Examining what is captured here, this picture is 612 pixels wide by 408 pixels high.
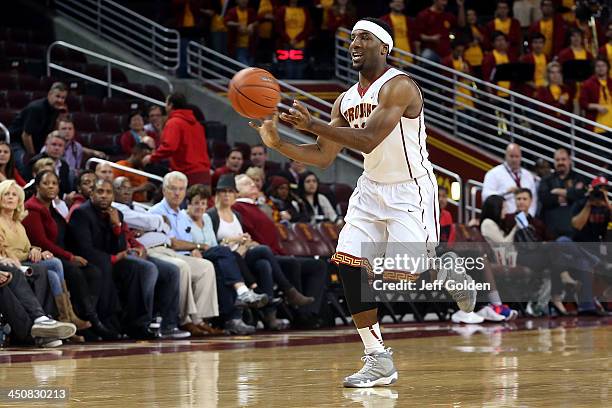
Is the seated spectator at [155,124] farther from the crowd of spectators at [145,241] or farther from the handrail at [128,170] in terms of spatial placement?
the handrail at [128,170]

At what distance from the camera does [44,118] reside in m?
12.9

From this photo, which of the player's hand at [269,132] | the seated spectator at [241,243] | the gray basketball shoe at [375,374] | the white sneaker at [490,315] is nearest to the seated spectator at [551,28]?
the white sneaker at [490,315]

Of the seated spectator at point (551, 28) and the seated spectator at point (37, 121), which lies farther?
the seated spectator at point (551, 28)

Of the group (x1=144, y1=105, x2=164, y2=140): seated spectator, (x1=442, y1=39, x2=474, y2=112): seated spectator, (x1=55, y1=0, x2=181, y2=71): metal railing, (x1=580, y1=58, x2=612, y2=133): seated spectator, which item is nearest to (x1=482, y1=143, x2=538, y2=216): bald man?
(x1=580, y1=58, x2=612, y2=133): seated spectator

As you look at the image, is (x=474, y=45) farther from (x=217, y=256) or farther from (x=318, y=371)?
(x=318, y=371)

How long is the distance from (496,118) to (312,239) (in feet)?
14.5

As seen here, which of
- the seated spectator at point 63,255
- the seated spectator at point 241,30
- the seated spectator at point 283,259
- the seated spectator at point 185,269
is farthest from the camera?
the seated spectator at point 241,30

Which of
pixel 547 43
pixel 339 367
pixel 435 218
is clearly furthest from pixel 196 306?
pixel 547 43

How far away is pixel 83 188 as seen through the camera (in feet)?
36.6

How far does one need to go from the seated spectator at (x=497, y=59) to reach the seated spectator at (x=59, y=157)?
25.3 feet

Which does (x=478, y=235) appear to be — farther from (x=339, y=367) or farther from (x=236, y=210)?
(x=339, y=367)

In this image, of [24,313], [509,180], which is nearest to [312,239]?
[509,180]

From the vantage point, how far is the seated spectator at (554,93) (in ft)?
56.9

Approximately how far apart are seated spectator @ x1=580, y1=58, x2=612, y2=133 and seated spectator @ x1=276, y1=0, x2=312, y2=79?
3.92 metres
